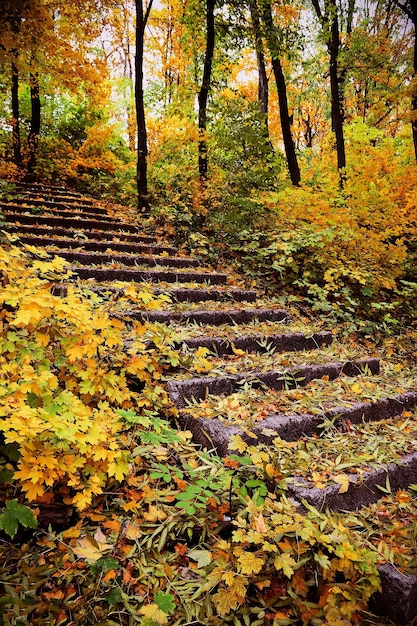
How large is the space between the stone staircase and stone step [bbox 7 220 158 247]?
1 centimetres

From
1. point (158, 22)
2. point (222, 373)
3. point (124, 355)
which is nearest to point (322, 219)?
point (222, 373)

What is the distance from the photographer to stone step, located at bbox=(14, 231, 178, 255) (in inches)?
189

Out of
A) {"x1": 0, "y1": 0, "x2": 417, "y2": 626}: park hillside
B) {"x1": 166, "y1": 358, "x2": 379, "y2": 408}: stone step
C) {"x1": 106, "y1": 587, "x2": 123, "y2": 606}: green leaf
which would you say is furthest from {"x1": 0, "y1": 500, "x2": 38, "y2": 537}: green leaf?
{"x1": 166, "y1": 358, "x2": 379, "y2": 408}: stone step

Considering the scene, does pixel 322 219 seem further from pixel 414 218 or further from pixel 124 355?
pixel 124 355

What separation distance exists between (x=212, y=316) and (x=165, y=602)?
103 inches

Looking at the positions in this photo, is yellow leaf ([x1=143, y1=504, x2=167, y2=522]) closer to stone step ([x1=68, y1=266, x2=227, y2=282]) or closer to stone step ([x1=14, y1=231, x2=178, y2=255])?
stone step ([x1=68, y1=266, x2=227, y2=282])

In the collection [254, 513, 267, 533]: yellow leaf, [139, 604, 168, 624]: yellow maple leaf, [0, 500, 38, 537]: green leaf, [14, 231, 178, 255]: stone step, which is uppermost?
[14, 231, 178, 255]: stone step

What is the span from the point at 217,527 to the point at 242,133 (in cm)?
620

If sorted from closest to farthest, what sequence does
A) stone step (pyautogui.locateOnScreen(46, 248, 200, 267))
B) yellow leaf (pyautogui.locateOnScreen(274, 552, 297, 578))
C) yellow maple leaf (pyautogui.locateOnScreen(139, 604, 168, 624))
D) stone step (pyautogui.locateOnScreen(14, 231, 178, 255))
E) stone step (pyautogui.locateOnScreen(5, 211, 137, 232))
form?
yellow maple leaf (pyautogui.locateOnScreen(139, 604, 168, 624)), yellow leaf (pyautogui.locateOnScreen(274, 552, 297, 578)), stone step (pyautogui.locateOnScreen(46, 248, 200, 267)), stone step (pyautogui.locateOnScreen(14, 231, 178, 255)), stone step (pyautogui.locateOnScreen(5, 211, 137, 232))

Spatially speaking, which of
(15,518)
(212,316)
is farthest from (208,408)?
Answer: (212,316)

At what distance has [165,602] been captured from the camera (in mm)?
1468

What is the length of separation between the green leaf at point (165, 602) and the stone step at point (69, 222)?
514 centimetres

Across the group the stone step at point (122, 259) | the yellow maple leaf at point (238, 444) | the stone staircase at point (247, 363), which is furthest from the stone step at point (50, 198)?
the yellow maple leaf at point (238, 444)

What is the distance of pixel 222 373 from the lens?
9.59 ft
